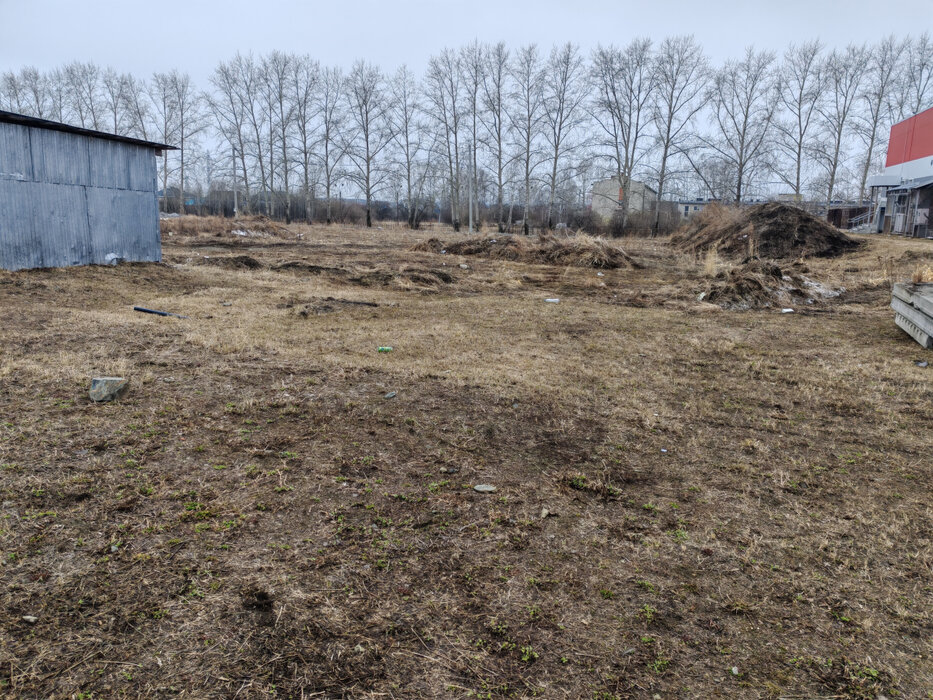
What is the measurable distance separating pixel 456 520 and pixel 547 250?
14.9 m

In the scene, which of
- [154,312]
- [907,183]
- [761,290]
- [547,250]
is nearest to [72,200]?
[154,312]

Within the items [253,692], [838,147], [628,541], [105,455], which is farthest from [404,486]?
[838,147]

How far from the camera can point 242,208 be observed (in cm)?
5156

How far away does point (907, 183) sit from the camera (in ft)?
85.4

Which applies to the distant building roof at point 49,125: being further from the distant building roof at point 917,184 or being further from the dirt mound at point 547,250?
the distant building roof at point 917,184

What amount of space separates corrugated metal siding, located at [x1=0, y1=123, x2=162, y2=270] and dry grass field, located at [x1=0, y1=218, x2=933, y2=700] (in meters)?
5.19

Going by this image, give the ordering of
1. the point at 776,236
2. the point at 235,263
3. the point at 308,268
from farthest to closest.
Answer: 1. the point at 776,236
2. the point at 235,263
3. the point at 308,268

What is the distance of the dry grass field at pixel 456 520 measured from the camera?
Result: 2.03 m

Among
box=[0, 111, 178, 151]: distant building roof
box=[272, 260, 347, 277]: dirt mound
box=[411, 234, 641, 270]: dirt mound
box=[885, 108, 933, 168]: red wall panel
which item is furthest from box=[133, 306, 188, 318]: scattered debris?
box=[885, 108, 933, 168]: red wall panel

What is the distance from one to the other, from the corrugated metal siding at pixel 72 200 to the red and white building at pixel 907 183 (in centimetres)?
2775

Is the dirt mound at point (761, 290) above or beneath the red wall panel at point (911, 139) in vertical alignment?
beneath

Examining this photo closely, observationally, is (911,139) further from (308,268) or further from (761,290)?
(308,268)

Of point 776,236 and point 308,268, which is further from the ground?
point 776,236

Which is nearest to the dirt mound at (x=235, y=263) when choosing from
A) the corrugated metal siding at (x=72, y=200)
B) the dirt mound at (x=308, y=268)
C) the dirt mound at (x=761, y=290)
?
the dirt mound at (x=308, y=268)
